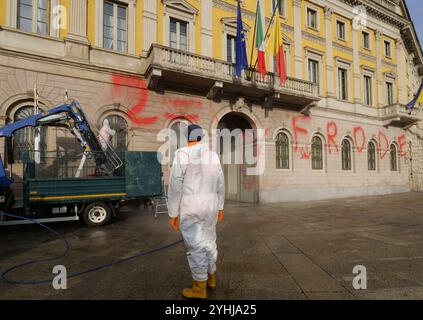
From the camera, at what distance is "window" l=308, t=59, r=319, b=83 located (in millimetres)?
16219

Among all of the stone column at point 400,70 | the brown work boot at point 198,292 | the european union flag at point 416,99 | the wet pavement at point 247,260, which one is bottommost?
the wet pavement at point 247,260

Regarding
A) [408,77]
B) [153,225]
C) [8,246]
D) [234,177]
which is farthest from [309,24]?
[8,246]

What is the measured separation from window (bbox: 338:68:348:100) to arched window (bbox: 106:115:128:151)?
1487cm

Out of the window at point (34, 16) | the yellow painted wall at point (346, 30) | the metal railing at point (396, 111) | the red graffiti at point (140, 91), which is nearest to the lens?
the window at point (34, 16)

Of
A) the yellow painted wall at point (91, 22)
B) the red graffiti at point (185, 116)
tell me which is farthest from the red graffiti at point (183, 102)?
the yellow painted wall at point (91, 22)

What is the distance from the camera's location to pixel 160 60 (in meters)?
10.4

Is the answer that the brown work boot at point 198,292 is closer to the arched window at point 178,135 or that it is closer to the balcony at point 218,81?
the arched window at point 178,135

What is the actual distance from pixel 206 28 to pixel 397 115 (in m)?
15.5

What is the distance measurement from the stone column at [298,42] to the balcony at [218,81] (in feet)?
4.90

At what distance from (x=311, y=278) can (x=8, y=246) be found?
616 cm

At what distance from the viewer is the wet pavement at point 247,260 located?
10.3 ft

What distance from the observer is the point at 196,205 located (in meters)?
2.91

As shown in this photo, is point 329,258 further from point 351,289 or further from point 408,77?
point 408,77

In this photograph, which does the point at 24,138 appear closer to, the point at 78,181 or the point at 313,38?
the point at 78,181
